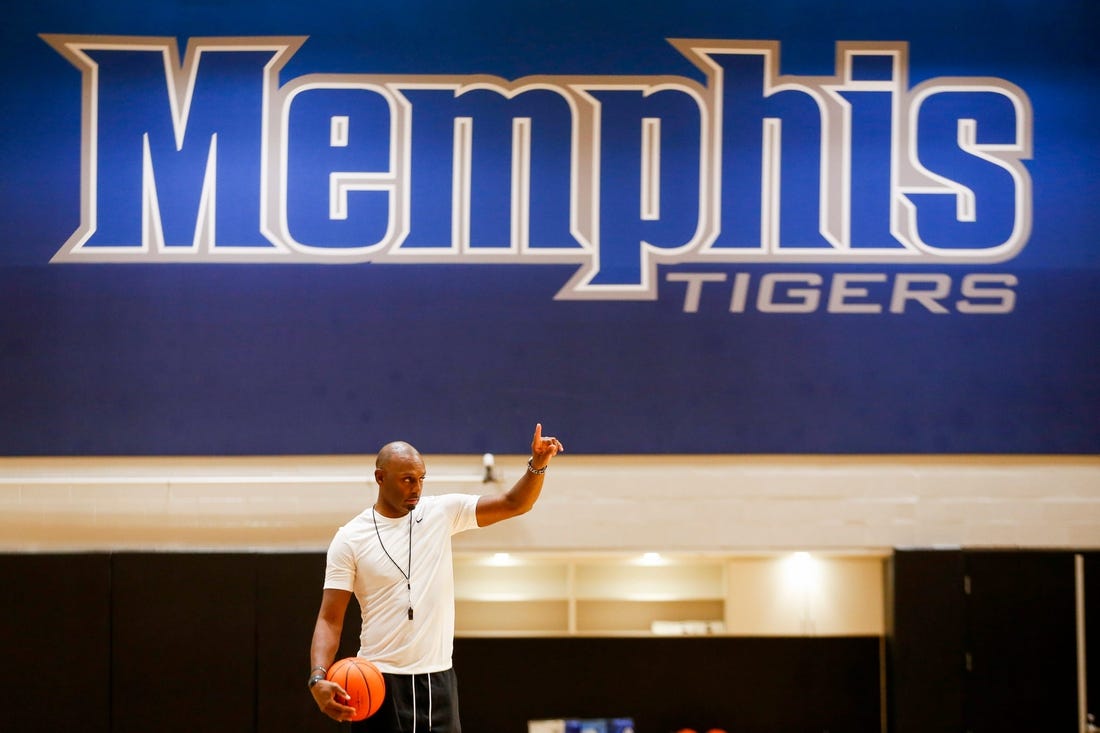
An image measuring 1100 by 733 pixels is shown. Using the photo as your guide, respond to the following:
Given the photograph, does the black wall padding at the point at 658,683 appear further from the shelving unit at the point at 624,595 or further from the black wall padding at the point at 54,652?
the black wall padding at the point at 54,652

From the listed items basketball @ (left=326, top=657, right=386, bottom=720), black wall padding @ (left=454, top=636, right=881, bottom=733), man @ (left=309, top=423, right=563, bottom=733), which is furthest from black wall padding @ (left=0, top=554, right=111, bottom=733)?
basketball @ (left=326, top=657, right=386, bottom=720)

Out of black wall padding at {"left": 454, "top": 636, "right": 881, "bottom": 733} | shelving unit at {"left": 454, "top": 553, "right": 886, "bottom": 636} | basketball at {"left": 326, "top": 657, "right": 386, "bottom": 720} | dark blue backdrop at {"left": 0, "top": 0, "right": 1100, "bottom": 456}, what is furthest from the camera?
shelving unit at {"left": 454, "top": 553, "right": 886, "bottom": 636}

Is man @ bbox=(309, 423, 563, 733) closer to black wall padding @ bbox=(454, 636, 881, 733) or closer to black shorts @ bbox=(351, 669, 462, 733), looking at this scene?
black shorts @ bbox=(351, 669, 462, 733)

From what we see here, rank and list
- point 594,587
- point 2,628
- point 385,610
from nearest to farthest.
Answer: point 385,610
point 2,628
point 594,587

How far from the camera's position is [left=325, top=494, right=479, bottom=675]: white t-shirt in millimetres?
3955

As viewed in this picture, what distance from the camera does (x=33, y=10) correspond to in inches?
231

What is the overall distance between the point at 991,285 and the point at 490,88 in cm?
299

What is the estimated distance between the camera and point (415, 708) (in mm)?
3928

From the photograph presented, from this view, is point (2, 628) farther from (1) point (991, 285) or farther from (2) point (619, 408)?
(1) point (991, 285)

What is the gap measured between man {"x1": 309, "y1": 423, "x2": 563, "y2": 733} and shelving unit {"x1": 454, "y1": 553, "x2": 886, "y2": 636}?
2.18 meters

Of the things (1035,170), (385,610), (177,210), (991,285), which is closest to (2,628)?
(177,210)

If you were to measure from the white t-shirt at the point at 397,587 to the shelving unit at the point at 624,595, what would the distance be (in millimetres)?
2172

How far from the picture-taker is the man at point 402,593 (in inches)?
155

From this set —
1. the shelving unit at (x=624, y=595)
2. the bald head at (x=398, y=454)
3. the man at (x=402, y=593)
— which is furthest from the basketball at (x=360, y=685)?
the shelving unit at (x=624, y=595)
